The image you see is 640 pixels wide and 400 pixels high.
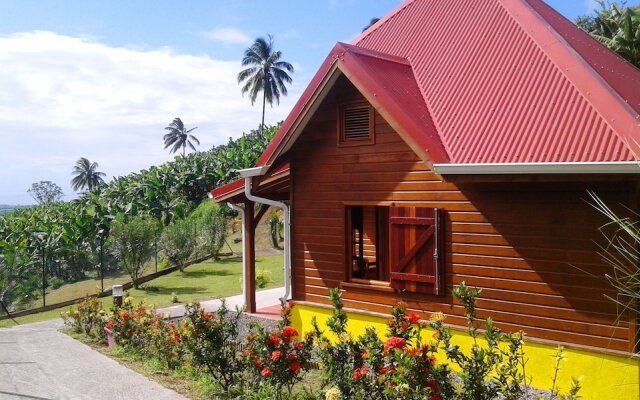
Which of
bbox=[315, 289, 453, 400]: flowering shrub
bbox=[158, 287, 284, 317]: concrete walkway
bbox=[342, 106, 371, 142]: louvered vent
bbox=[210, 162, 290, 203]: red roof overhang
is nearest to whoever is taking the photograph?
bbox=[315, 289, 453, 400]: flowering shrub

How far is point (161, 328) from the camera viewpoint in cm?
923

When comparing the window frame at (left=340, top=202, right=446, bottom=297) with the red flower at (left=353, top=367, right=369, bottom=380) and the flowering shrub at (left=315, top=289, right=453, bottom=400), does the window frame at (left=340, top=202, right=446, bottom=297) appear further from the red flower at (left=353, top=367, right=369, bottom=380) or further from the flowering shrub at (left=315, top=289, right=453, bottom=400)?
the red flower at (left=353, top=367, right=369, bottom=380)

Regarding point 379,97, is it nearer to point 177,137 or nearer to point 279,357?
point 279,357

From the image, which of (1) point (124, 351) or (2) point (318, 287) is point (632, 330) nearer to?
(2) point (318, 287)

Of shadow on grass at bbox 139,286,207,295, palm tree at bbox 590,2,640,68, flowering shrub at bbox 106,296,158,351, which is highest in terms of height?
palm tree at bbox 590,2,640,68

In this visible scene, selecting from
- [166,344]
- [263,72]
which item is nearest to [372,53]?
[166,344]

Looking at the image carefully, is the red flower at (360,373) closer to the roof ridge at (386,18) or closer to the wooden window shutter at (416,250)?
the wooden window shutter at (416,250)

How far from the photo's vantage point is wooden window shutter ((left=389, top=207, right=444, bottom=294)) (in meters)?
8.10

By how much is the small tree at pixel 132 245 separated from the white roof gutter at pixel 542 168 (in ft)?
48.3

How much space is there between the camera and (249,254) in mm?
12164

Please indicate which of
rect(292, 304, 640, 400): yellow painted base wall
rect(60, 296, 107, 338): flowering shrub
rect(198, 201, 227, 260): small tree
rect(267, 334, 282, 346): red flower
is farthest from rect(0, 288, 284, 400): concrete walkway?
rect(198, 201, 227, 260): small tree

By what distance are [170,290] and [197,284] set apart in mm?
929

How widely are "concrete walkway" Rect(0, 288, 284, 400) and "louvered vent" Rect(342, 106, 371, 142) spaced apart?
4.92 meters

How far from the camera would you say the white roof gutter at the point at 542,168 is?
19.6 ft
